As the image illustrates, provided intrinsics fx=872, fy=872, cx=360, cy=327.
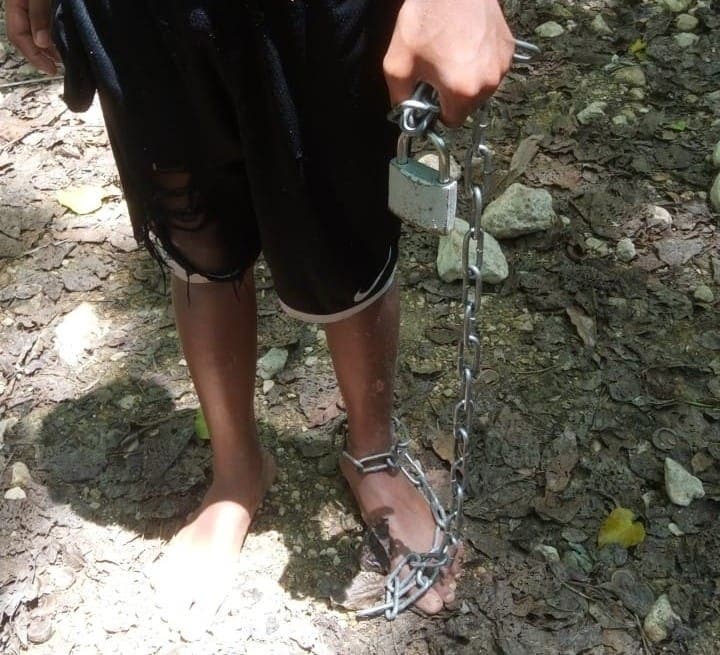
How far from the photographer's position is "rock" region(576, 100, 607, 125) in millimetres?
2191

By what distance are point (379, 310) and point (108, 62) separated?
1.59ft

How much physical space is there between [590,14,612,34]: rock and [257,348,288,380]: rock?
4.64ft

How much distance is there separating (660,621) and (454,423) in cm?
48

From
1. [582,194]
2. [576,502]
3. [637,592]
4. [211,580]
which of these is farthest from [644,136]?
[211,580]

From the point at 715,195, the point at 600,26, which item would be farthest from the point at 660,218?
the point at 600,26

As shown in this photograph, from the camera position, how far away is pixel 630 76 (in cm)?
230

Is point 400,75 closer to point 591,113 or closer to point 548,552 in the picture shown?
point 548,552

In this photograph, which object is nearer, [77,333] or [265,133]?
[265,133]

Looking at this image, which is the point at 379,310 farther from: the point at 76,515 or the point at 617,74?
the point at 617,74

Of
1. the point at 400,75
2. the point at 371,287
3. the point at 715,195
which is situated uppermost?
the point at 400,75

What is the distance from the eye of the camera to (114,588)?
1396 millimetres

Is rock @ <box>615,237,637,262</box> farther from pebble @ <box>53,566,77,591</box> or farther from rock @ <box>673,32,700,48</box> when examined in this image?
pebble @ <box>53,566,77,591</box>

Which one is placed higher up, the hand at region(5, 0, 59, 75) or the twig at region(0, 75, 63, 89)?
the hand at region(5, 0, 59, 75)

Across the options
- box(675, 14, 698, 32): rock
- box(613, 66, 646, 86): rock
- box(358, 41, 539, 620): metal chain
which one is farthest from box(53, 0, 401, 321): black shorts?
box(675, 14, 698, 32): rock
